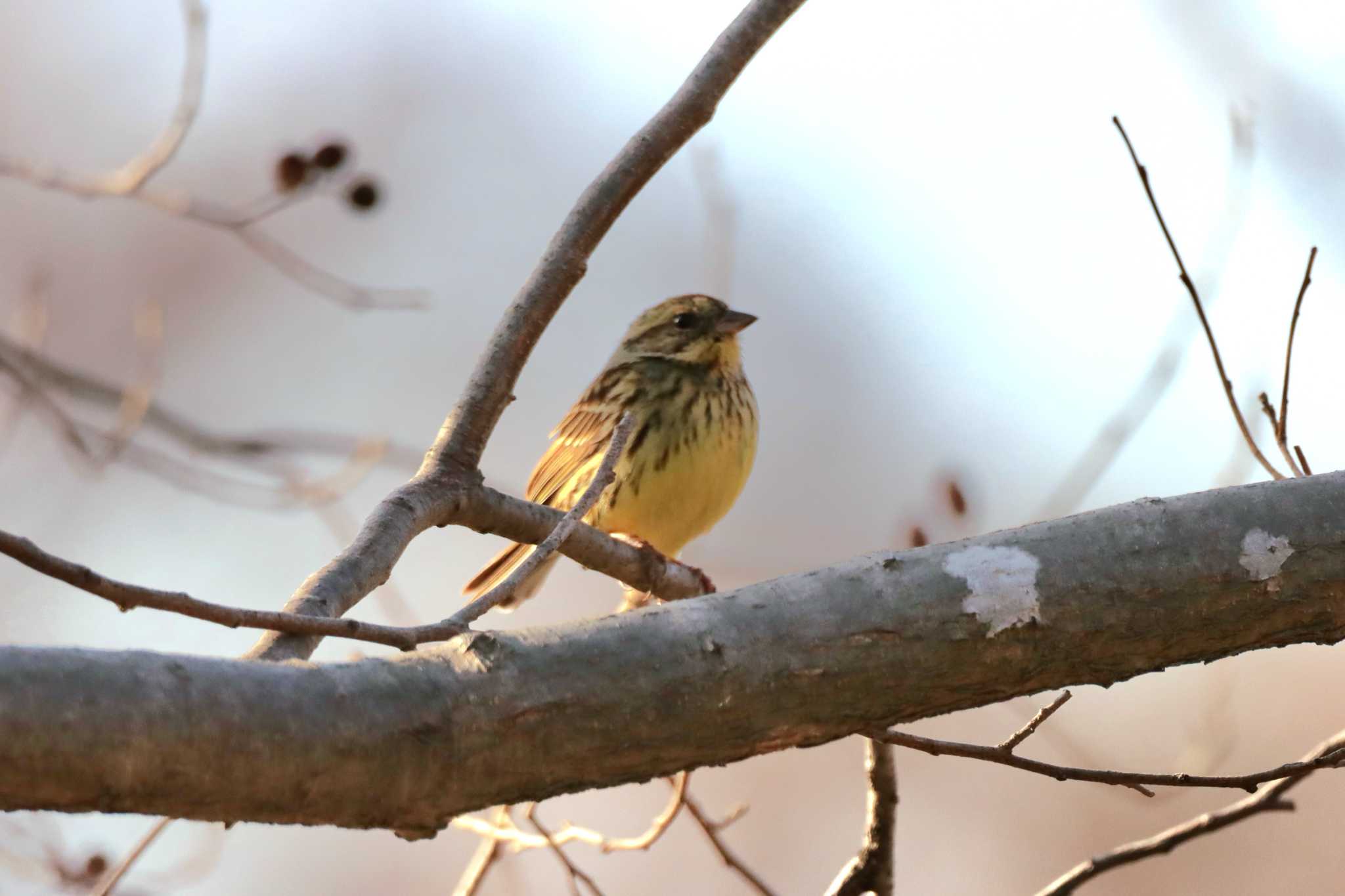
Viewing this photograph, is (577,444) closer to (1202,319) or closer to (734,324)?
(734,324)

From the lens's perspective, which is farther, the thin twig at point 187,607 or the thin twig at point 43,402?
the thin twig at point 43,402

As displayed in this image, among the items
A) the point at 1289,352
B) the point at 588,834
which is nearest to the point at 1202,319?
the point at 1289,352

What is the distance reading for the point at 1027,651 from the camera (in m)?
1.97

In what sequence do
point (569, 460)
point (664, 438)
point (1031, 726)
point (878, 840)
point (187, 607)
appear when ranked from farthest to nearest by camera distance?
point (569, 460) < point (664, 438) < point (878, 840) < point (1031, 726) < point (187, 607)

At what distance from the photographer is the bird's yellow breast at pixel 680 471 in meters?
4.92

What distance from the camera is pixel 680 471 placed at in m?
4.93

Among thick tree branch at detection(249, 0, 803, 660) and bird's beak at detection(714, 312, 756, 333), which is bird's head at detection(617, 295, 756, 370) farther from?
thick tree branch at detection(249, 0, 803, 660)

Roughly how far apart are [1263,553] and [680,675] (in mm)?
926

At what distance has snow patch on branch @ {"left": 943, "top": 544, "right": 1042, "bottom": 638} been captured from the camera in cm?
193

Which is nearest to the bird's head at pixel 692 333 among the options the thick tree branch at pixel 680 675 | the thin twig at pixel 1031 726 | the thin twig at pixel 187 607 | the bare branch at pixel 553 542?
the thin twig at pixel 1031 726

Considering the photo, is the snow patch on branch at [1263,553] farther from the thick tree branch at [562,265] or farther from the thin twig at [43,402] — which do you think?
the thin twig at [43,402]

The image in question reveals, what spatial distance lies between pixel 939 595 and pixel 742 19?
1.92 m

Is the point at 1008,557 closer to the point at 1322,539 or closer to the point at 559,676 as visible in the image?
the point at 1322,539

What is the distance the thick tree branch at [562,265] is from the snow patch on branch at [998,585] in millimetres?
1406
